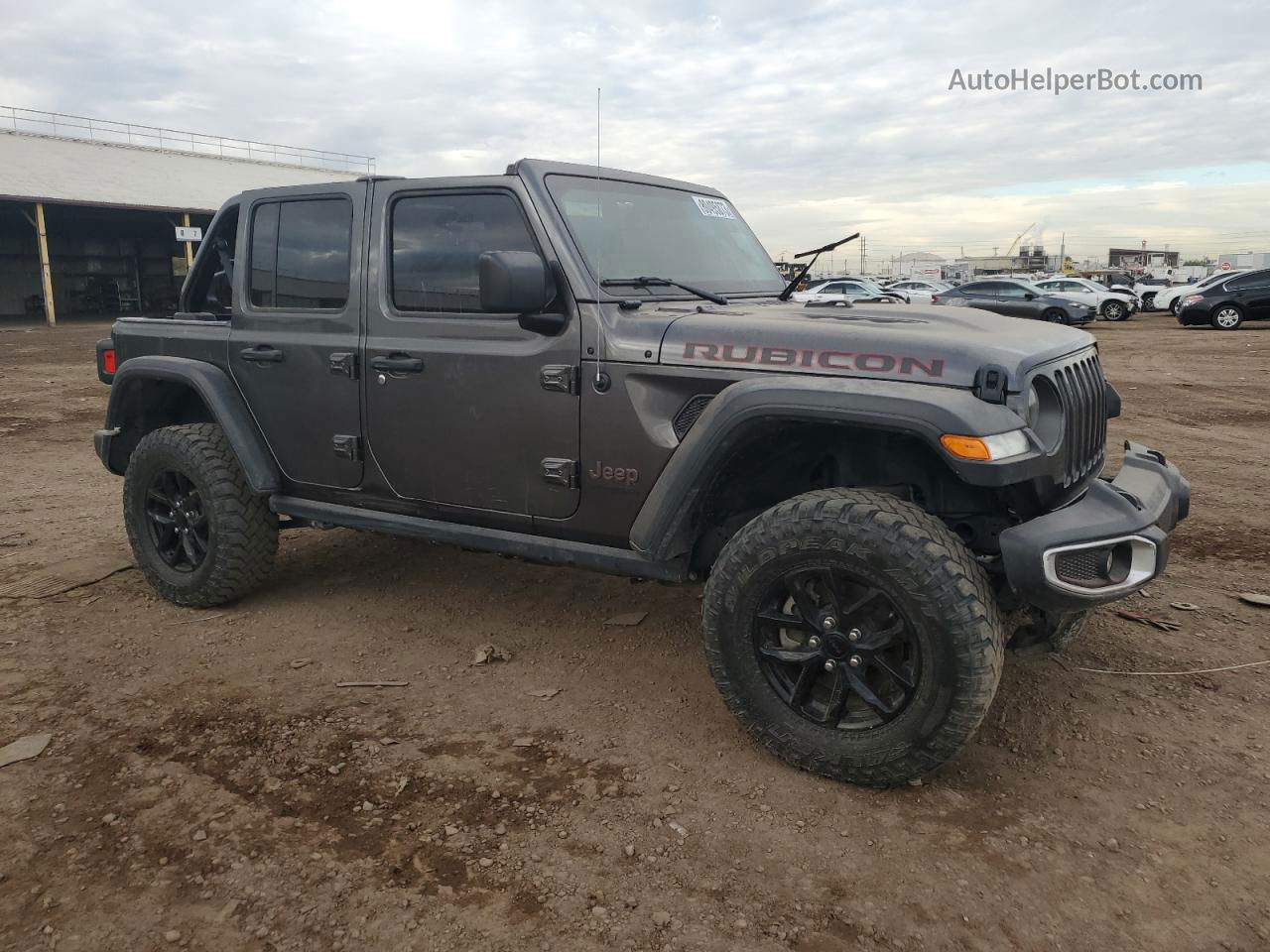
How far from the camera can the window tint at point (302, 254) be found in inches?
162

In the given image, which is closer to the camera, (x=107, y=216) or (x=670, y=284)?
(x=670, y=284)

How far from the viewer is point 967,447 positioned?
2684 millimetres

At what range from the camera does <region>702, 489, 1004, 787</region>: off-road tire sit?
2764 millimetres

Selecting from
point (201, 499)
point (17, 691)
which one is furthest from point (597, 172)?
point (17, 691)

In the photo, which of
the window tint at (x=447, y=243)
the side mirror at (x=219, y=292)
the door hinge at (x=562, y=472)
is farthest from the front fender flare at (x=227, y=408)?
the door hinge at (x=562, y=472)

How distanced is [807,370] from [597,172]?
149 centimetres

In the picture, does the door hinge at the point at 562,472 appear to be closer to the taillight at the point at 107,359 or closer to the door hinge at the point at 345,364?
A: the door hinge at the point at 345,364

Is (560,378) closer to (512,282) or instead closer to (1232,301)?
(512,282)

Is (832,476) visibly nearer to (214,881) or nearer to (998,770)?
(998,770)

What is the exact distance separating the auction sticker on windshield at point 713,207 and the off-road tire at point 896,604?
5.96 ft

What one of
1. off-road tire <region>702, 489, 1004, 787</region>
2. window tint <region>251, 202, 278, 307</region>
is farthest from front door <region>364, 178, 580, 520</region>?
off-road tire <region>702, 489, 1004, 787</region>

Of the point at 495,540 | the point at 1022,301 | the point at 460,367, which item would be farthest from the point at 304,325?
the point at 1022,301

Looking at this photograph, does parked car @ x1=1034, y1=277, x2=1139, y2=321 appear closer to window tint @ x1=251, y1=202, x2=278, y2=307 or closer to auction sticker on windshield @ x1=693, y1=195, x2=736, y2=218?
auction sticker on windshield @ x1=693, y1=195, x2=736, y2=218

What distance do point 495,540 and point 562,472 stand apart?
0.46m
